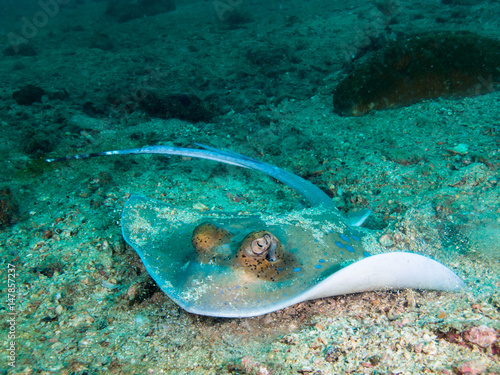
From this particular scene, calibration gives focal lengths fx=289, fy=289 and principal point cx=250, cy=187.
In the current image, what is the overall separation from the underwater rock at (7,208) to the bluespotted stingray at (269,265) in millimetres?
1721

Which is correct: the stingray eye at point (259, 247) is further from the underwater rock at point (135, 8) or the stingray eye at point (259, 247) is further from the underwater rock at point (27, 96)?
the underwater rock at point (135, 8)

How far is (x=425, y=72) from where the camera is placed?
531 centimetres

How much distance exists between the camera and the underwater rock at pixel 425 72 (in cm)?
518

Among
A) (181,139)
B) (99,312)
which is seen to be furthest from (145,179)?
(99,312)

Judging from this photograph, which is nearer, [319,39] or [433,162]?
[433,162]

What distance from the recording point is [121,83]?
7.95 metres

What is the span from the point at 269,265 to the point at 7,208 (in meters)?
3.19

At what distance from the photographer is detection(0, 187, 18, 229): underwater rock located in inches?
126

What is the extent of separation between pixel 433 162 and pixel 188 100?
4571 millimetres

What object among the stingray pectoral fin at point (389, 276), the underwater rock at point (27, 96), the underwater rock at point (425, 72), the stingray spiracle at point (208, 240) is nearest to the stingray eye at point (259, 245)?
the stingray spiracle at point (208, 240)

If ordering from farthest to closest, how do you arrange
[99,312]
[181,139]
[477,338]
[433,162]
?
1. [181,139]
2. [433,162]
3. [99,312]
4. [477,338]

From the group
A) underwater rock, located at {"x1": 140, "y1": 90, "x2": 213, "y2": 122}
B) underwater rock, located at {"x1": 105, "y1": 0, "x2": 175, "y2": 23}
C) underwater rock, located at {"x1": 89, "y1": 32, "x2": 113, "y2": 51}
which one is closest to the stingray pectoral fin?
underwater rock, located at {"x1": 140, "y1": 90, "x2": 213, "y2": 122}

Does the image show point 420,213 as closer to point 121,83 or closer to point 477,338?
point 477,338

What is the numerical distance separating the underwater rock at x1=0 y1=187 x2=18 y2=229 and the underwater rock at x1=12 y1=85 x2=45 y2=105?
4007 mm
